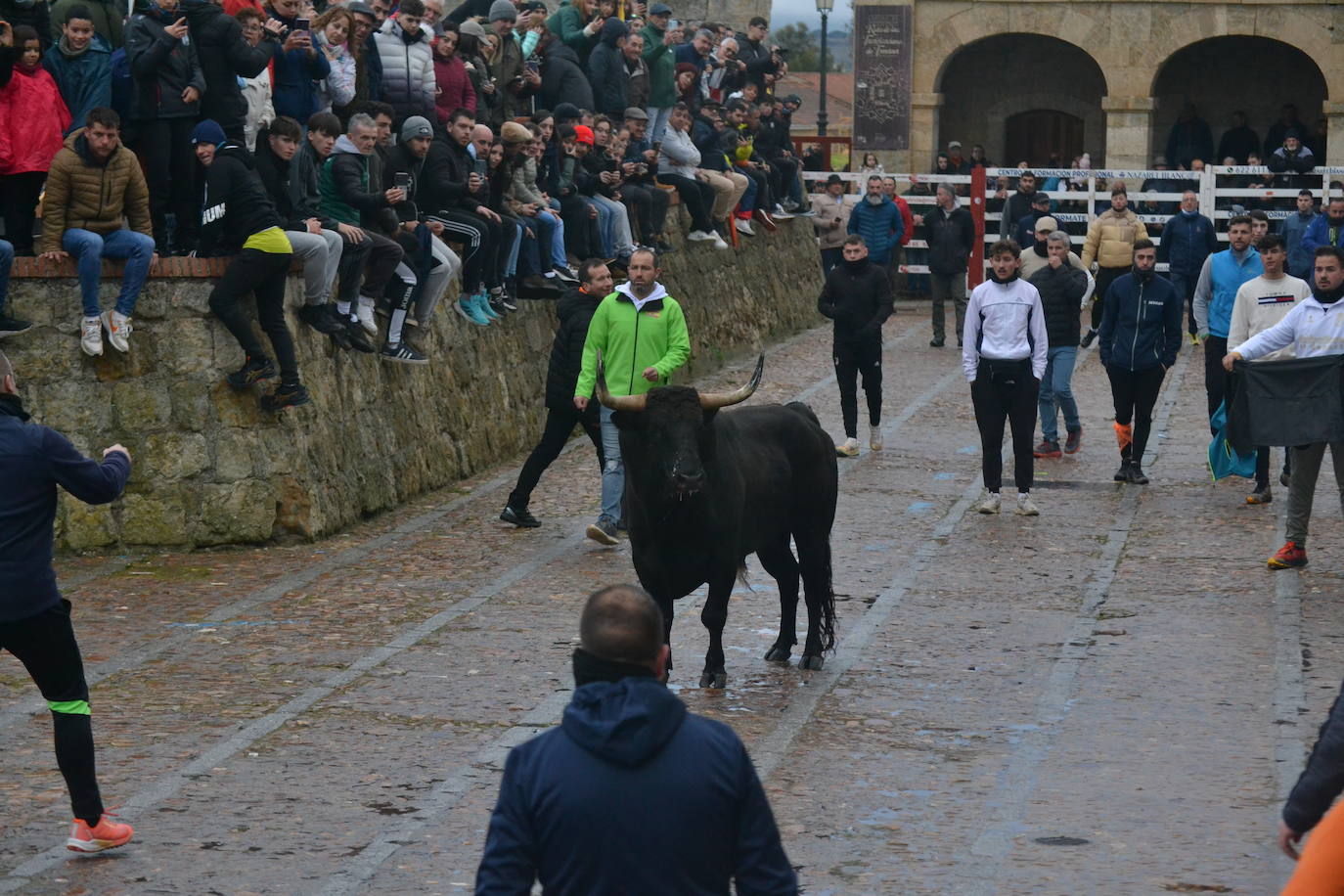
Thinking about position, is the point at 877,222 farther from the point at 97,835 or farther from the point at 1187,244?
the point at 97,835

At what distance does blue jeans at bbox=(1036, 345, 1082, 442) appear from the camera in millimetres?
18281

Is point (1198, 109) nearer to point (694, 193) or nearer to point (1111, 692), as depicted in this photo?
point (694, 193)

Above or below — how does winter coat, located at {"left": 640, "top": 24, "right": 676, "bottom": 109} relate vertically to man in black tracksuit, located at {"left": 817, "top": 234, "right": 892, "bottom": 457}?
above

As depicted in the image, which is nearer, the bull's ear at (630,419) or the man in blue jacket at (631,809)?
the man in blue jacket at (631,809)

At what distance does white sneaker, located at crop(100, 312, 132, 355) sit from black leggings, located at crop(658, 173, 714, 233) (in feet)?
38.0

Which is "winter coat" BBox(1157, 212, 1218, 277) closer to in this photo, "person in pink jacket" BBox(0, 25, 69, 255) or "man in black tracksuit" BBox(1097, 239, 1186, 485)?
"man in black tracksuit" BBox(1097, 239, 1186, 485)

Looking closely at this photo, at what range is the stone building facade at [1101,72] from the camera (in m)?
36.1

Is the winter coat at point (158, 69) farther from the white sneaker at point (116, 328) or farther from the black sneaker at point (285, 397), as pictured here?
the black sneaker at point (285, 397)

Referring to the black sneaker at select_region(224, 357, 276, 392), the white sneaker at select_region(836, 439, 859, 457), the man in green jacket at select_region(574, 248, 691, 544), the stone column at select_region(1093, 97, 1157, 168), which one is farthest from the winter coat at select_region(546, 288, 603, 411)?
the stone column at select_region(1093, 97, 1157, 168)

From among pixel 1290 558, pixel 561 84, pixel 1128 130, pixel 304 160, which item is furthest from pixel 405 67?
pixel 1128 130

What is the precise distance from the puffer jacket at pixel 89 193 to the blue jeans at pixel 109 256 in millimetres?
74

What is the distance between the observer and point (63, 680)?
7.45 meters

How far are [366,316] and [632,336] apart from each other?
2823 millimetres

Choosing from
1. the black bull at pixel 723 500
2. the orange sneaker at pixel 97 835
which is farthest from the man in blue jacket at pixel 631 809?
the black bull at pixel 723 500
